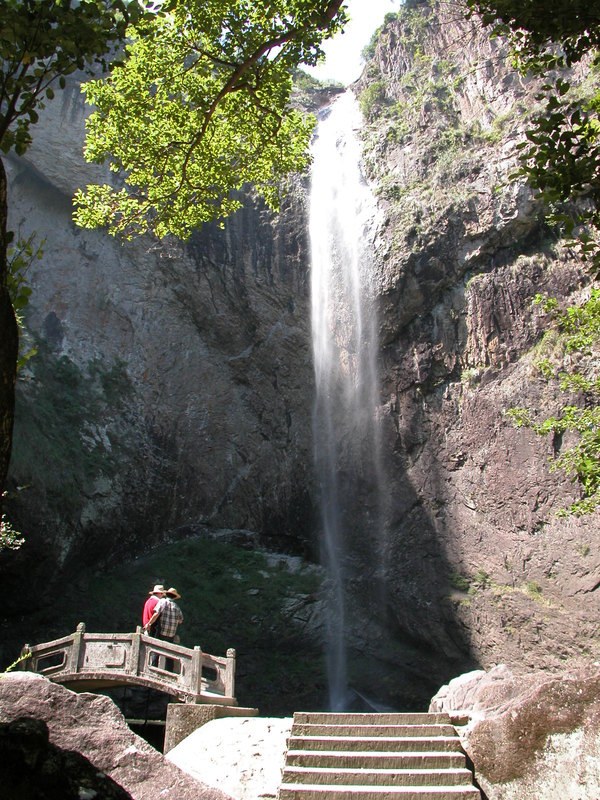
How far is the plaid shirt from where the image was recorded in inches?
474

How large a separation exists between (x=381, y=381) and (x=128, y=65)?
12534 mm

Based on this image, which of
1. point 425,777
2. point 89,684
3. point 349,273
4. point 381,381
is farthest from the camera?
point 349,273

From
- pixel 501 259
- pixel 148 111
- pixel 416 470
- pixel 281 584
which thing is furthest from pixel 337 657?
pixel 148 111

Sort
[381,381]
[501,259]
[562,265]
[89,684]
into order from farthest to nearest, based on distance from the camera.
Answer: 1. [381,381]
2. [501,259]
3. [562,265]
4. [89,684]

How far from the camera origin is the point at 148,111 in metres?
9.38

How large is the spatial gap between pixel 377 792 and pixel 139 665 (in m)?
6.49

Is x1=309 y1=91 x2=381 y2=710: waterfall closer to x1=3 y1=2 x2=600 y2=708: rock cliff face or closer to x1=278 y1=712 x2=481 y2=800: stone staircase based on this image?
x1=3 y1=2 x2=600 y2=708: rock cliff face

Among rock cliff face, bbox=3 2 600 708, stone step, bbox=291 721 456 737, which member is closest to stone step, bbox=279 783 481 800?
stone step, bbox=291 721 456 737

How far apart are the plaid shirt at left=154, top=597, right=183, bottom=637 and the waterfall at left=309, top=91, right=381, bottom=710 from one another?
702cm

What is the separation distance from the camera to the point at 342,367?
70.8 feet

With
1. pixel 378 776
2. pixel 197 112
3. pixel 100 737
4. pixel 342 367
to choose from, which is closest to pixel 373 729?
pixel 378 776

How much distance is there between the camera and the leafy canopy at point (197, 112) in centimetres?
844

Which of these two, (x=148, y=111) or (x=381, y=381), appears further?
(x=381, y=381)

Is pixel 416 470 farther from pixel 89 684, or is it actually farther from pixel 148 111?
pixel 148 111
